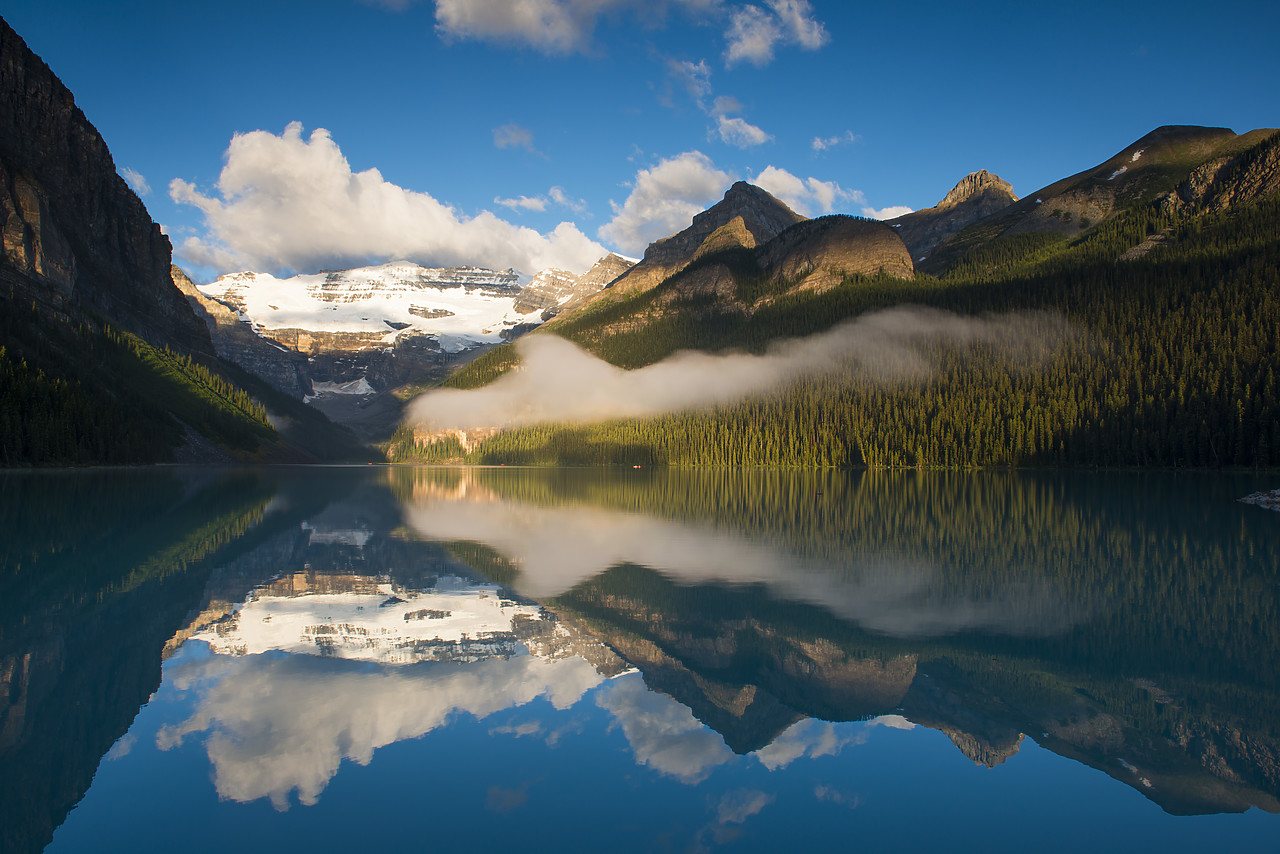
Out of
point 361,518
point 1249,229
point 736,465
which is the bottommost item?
point 736,465

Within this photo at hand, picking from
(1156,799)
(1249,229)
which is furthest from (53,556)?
(1249,229)

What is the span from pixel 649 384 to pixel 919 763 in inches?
6657

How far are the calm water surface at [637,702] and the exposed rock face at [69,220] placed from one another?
132m

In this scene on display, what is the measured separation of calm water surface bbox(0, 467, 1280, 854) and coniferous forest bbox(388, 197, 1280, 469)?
271ft

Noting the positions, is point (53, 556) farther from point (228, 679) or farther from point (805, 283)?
point (805, 283)

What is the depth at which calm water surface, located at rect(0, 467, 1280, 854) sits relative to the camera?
24.4 feet

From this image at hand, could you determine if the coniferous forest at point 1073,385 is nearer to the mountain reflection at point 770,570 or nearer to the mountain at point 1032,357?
the mountain at point 1032,357

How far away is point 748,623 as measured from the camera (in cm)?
1518

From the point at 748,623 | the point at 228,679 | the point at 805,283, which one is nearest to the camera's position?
the point at 228,679

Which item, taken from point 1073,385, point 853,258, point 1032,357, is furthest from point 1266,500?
point 853,258

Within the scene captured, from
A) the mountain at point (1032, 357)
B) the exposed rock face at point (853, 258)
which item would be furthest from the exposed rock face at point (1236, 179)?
the exposed rock face at point (853, 258)

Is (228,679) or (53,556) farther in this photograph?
(53,556)

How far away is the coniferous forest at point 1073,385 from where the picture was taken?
90.5m

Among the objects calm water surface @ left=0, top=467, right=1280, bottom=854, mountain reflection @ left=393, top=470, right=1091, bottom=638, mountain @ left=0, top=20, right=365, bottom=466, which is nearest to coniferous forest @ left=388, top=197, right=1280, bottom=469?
mountain @ left=0, top=20, right=365, bottom=466
